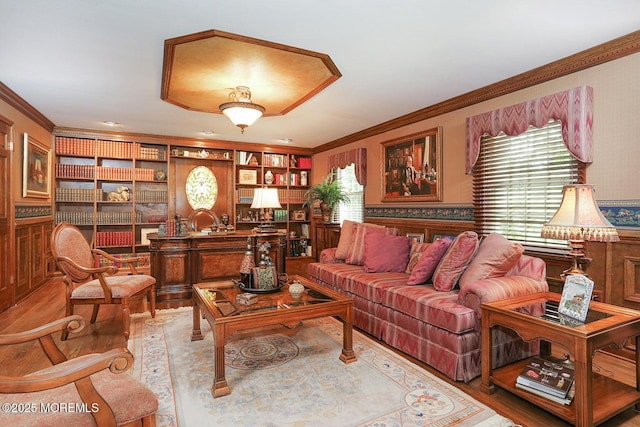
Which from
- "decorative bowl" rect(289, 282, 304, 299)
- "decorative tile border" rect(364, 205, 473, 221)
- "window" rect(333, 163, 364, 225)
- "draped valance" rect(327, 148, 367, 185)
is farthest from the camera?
"window" rect(333, 163, 364, 225)

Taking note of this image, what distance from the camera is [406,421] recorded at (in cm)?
195

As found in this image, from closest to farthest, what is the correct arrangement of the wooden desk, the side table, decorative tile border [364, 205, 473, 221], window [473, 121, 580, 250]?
the side table
window [473, 121, 580, 250]
decorative tile border [364, 205, 473, 221]
the wooden desk

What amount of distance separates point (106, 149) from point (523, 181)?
636 centimetres

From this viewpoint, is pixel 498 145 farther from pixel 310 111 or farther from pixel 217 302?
pixel 217 302

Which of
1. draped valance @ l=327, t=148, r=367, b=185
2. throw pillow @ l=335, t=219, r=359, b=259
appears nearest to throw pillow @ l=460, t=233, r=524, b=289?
throw pillow @ l=335, t=219, r=359, b=259

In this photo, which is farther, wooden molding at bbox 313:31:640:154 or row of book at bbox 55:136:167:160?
row of book at bbox 55:136:167:160

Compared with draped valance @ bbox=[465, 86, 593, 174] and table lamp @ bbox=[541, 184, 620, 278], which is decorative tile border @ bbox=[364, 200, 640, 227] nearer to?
draped valance @ bbox=[465, 86, 593, 174]

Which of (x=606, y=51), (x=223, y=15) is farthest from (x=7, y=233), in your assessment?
(x=606, y=51)

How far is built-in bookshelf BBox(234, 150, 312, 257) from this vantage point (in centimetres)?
718

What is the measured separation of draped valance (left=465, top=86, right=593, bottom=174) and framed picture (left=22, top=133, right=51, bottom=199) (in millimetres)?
5650

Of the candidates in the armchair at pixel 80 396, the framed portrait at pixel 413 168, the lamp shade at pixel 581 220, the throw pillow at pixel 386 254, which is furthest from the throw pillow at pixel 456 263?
the armchair at pixel 80 396

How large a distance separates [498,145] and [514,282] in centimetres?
174

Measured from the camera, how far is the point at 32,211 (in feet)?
15.9

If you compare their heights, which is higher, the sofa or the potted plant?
the potted plant
